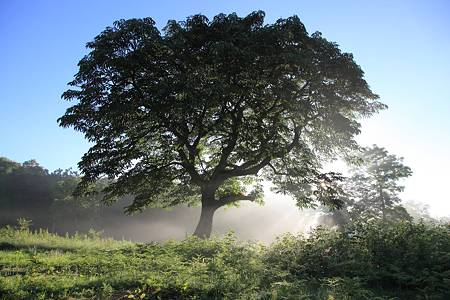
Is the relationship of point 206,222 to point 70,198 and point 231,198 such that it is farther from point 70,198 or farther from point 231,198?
point 70,198

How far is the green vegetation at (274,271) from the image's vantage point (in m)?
7.11

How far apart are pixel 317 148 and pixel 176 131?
920 centimetres

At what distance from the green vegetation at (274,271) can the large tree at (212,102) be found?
8.91 m

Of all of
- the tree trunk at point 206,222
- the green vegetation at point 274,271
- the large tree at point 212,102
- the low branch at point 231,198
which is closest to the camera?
the green vegetation at point 274,271

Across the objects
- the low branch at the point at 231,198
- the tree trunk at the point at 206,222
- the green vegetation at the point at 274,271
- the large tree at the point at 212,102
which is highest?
the large tree at the point at 212,102

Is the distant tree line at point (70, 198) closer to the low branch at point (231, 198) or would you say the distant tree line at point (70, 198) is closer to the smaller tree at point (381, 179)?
the smaller tree at point (381, 179)

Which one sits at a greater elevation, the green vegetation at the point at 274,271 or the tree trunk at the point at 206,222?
the tree trunk at the point at 206,222

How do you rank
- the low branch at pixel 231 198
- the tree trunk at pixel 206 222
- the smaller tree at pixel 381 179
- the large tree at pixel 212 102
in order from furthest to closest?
1. the smaller tree at pixel 381 179
2. the low branch at pixel 231 198
3. the tree trunk at pixel 206 222
4. the large tree at pixel 212 102

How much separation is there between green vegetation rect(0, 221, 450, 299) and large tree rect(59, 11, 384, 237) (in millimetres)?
8915

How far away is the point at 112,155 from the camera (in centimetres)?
Answer: 2006

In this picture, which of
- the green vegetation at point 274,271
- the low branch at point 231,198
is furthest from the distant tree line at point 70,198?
the green vegetation at point 274,271

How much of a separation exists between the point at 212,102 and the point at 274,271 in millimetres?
11565

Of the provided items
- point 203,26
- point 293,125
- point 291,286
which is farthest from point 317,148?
point 291,286

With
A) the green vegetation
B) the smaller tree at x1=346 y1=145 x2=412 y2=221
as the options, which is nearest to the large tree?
the green vegetation
